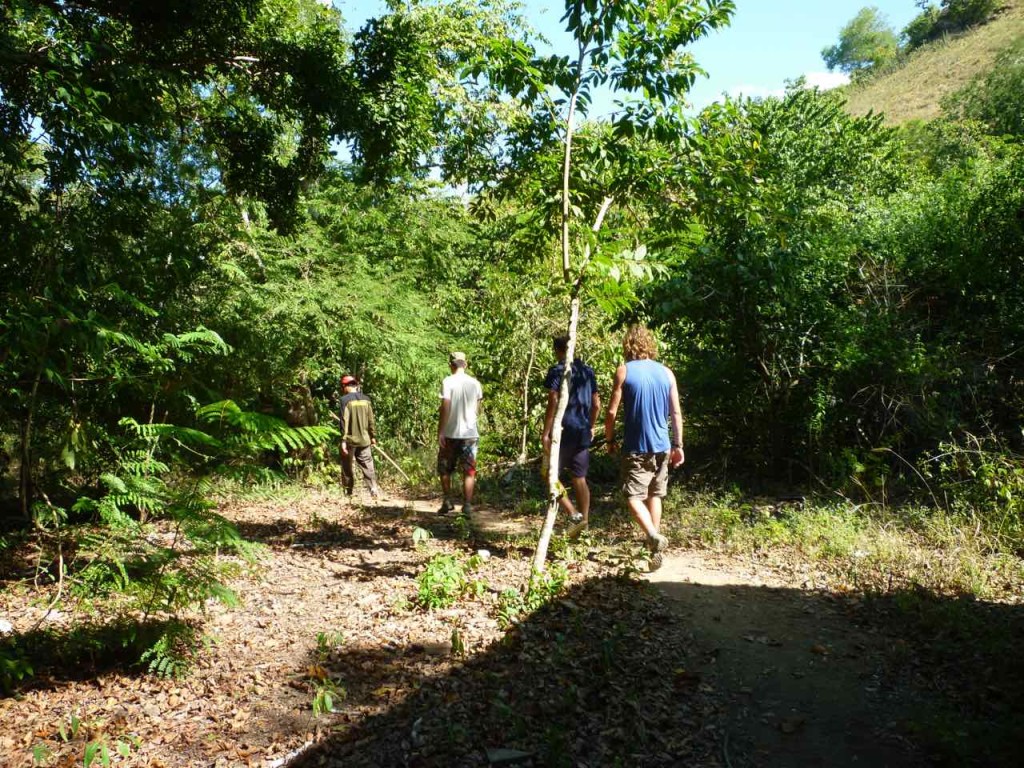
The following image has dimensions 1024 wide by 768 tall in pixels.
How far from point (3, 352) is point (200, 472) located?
→ 137 centimetres

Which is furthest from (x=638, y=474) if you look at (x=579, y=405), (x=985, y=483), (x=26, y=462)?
(x=26, y=462)

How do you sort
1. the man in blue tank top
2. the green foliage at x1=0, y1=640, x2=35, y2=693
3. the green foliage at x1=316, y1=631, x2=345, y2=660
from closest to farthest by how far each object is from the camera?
the green foliage at x1=0, y1=640, x2=35, y2=693 → the green foliage at x1=316, y1=631, x2=345, y2=660 → the man in blue tank top

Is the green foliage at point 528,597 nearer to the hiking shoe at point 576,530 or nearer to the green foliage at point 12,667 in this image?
the hiking shoe at point 576,530

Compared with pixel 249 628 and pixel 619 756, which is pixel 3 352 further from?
pixel 619 756

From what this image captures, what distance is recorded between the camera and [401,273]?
12.6 metres

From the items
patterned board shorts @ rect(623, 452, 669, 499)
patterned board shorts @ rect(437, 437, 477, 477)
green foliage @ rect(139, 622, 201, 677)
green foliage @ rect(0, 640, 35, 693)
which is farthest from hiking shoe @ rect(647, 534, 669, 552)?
green foliage @ rect(0, 640, 35, 693)

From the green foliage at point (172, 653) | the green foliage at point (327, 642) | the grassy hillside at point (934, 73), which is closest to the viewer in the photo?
the green foliage at point (172, 653)

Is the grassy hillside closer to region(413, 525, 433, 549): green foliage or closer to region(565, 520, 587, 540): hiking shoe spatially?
region(565, 520, 587, 540): hiking shoe

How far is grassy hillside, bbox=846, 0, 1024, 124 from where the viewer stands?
47.6 meters

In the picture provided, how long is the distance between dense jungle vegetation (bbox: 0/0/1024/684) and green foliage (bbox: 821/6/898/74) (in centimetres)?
8640

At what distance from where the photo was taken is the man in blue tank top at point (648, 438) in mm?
5980

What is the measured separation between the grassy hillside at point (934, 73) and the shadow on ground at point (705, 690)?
162ft

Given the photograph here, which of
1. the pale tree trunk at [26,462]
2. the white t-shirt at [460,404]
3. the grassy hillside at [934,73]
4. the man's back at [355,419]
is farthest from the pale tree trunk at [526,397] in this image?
the grassy hillside at [934,73]

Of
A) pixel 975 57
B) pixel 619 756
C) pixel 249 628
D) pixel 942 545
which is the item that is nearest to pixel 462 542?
pixel 249 628
